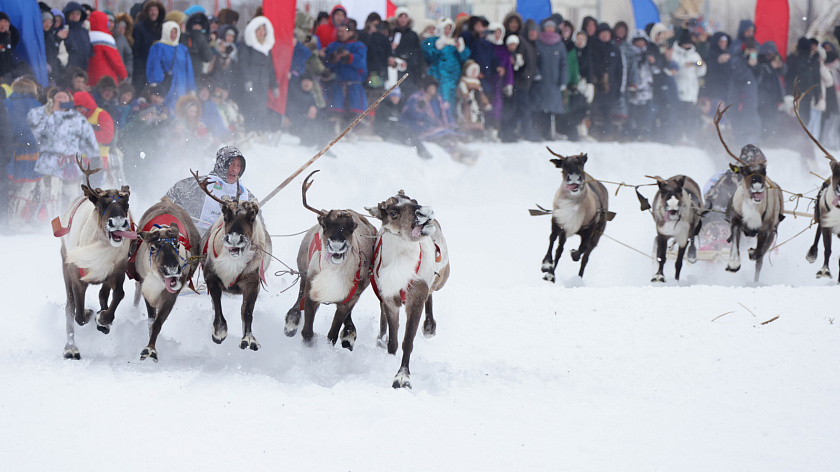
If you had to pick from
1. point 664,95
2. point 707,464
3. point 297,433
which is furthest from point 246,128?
point 707,464

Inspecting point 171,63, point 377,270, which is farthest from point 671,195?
point 171,63

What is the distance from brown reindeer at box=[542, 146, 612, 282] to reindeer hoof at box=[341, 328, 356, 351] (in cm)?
341

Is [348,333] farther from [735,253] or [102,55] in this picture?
[102,55]

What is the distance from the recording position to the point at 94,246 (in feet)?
18.5

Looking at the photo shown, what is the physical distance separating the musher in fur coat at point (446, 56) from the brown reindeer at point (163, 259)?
908 cm

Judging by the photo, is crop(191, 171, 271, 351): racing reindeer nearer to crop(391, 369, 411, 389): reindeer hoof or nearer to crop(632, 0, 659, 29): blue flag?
crop(391, 369, 411, 389): reindeer hoof

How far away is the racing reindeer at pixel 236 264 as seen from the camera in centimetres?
544

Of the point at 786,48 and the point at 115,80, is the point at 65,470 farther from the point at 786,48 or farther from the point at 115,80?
the point at 786,48

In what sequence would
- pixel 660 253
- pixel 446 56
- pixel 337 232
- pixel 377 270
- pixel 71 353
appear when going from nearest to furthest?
pixel 337 232 → pixel 377 270 → pixel 71 353 → pixel 660 253 → pixel 446 56

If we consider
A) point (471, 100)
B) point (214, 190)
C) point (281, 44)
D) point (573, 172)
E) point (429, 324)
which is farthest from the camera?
point (471, 100)

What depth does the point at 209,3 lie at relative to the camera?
13.8 meters

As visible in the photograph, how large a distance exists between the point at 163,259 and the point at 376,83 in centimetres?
913

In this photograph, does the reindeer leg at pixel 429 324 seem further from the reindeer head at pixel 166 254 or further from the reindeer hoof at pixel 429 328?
the reindeer head at pixel 166 254

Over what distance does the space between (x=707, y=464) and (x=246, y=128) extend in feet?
35.2
